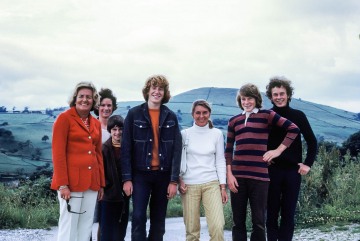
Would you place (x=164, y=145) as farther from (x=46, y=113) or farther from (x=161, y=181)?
(x=46, y=113)

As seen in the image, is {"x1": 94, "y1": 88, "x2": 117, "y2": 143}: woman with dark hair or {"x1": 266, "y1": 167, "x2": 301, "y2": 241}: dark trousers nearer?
{"x1": 266, "y1": 167, "x2": 301, "y2": 241}: dark trousers

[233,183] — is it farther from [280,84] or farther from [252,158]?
[280,84]

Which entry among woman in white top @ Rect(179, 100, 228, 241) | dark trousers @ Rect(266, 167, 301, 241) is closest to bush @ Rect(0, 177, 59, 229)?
woman in white top @ Rect(179, 100, 228, 241)

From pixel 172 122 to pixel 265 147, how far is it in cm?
103

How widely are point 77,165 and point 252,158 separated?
70.3 inches

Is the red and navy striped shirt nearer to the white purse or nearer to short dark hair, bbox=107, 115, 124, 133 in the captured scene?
the white purse

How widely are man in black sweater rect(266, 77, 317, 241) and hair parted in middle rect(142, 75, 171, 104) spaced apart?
1238mm

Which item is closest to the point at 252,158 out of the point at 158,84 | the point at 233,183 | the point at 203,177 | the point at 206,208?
the point at 233,183

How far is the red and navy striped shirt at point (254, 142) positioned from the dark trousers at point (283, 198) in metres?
0.24

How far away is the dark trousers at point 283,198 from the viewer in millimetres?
4797

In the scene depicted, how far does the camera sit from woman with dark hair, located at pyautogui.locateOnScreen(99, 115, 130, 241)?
15.3 feet

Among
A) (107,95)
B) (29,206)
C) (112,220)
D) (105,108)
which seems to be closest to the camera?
(112,220)

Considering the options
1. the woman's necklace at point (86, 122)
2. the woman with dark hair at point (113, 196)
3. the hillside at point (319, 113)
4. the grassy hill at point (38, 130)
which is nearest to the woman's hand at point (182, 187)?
the woman with dark hair at point (113, 196)

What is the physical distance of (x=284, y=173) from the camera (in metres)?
4.80
